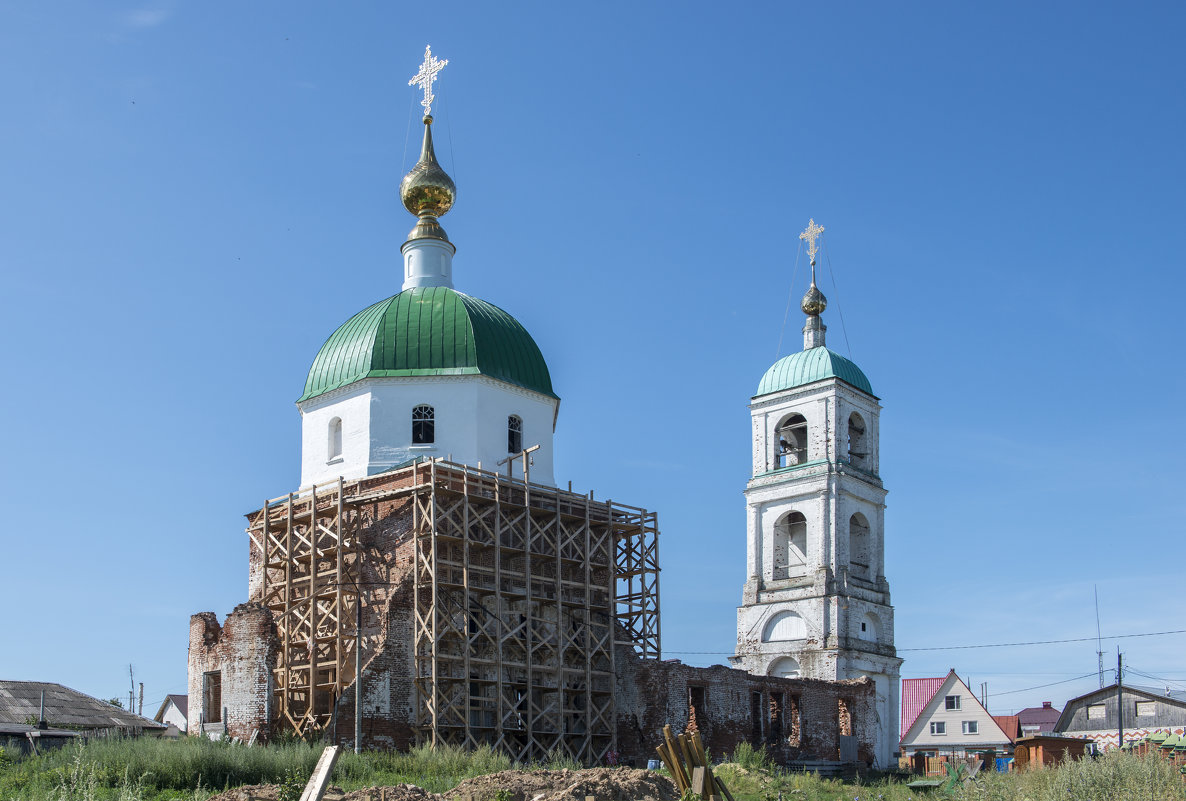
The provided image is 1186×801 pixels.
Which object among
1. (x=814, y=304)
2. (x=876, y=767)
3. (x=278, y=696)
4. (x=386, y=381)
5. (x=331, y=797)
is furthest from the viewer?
(x=814, y=304)

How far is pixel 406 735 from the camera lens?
24.1m

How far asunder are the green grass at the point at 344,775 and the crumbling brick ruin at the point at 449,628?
2.30 metres

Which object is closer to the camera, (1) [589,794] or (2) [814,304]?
(1) [589,794]

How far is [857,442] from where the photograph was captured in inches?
1649

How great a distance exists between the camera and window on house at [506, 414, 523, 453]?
93.4 feet

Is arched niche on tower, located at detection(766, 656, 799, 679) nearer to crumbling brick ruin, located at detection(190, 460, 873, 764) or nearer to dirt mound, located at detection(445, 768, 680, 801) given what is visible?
crumbling brick ruin, located at detection(190, 460, 873, 764)

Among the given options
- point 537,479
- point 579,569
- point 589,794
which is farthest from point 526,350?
point 589,794

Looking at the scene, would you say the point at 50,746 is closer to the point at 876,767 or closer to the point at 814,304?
the point at 876,767

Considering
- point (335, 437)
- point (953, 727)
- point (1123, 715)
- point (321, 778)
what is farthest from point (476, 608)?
point (1123, 715)

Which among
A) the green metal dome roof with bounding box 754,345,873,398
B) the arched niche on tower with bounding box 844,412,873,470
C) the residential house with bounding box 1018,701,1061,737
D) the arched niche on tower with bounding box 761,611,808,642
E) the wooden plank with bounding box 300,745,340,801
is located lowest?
the residential house with bounding box 1018,701,1061,737

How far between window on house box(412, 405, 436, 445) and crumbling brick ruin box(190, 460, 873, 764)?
5.08 ft

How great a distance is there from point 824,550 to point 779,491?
264 cm

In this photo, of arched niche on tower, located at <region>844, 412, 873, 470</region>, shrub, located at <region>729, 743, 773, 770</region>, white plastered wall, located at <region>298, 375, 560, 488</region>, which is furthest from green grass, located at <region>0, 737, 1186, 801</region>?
arched niche on tower, located at <region>844, 412, 873, 470</region>

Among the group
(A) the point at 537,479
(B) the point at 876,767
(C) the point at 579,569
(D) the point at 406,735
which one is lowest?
(B) the point at 876,767
